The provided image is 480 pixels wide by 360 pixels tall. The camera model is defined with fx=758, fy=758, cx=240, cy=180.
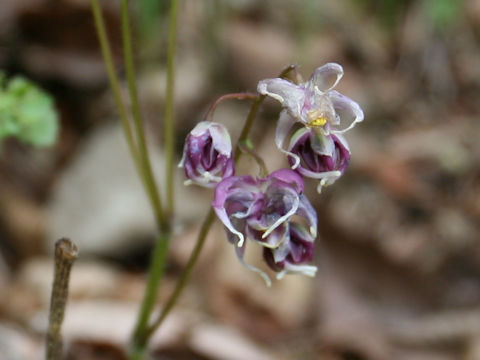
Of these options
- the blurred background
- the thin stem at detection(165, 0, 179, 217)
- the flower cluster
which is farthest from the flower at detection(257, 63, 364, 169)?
the blurred background

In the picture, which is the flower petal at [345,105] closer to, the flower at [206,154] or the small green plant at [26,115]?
the flower at [206,154]

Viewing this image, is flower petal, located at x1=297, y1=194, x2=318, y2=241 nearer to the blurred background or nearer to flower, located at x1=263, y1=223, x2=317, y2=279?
flower, located at x1=263, y1=223, x2=317, y2=279

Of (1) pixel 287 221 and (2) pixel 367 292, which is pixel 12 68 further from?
(1) pixel 287 221

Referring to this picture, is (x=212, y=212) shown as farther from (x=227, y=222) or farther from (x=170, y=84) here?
(x=170, y=84)

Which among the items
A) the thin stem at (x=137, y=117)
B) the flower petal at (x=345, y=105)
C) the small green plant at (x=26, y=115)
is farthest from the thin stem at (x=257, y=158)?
the small green plant at (x=26, y=115)

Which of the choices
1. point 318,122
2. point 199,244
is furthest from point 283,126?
point 199,244
